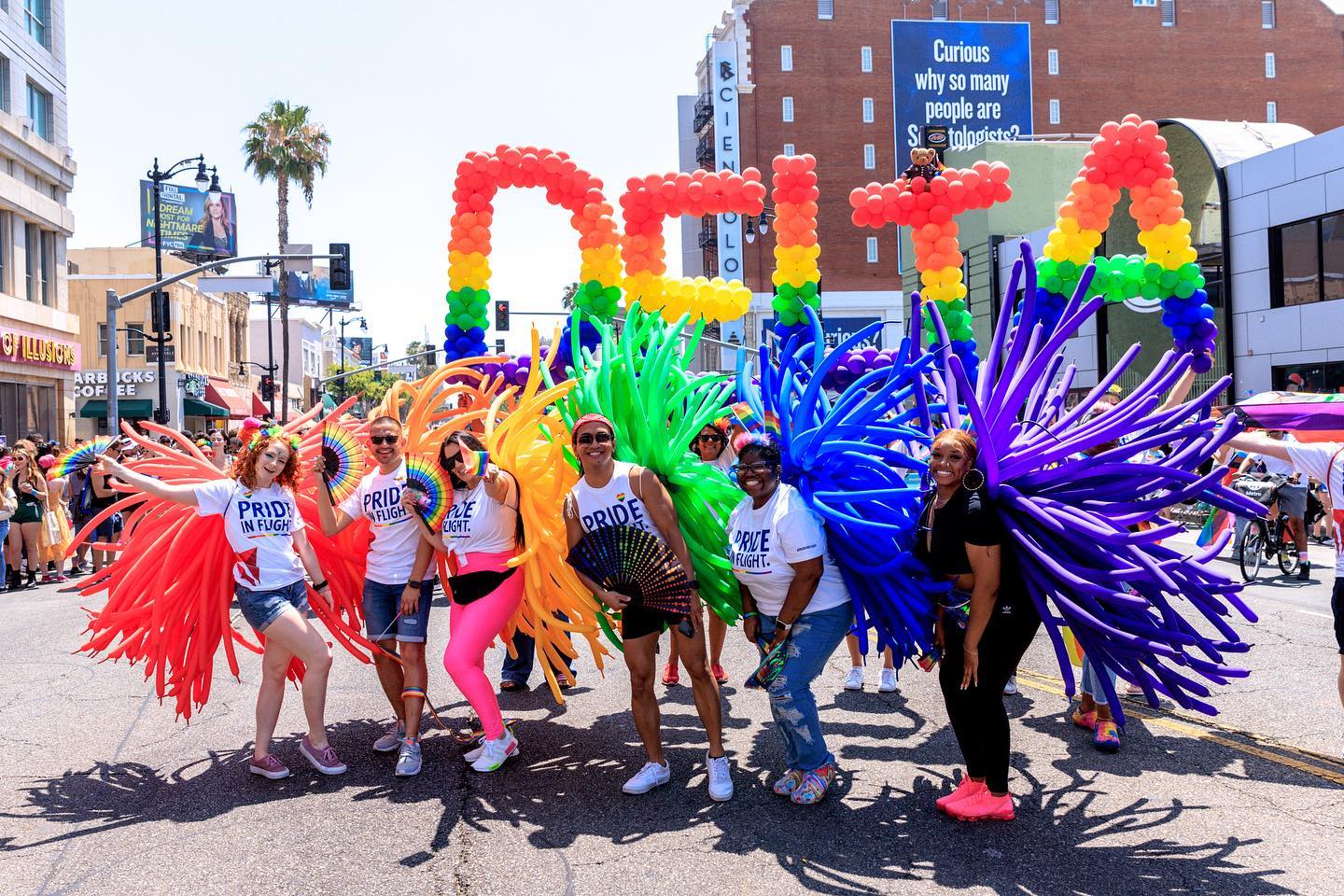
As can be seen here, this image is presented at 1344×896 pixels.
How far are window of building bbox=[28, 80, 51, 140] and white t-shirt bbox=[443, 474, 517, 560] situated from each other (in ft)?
92.7

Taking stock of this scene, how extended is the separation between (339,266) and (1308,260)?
20.0 metres

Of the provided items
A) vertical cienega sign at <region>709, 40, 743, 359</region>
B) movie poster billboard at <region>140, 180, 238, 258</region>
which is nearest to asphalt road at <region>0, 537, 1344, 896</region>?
vertical cienega sign at <region>709, 40, 743, 359</region>

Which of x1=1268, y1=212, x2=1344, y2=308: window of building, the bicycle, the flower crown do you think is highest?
x1=1268, y1=212, x2=1344, y2=308: window of building

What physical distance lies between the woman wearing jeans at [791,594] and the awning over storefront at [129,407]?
39.6 m

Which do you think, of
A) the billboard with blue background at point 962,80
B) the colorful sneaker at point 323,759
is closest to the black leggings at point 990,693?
the colorful sneaker at point 323,759

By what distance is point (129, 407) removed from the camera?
136 ft

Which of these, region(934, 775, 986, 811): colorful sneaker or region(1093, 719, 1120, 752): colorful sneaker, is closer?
region(934, 775, 986, 811): colorful sneaker

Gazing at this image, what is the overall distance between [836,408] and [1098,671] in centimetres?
160

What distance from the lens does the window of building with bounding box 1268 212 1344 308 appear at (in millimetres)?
20594

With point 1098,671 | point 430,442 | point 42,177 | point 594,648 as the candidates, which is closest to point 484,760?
point 594,648

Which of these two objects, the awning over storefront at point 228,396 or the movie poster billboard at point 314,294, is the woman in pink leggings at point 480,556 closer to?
the awning over storefront at point 228,396

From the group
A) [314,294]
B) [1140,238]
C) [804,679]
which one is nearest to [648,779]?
[804,679]

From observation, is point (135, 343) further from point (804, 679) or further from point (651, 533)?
point (804, 679)

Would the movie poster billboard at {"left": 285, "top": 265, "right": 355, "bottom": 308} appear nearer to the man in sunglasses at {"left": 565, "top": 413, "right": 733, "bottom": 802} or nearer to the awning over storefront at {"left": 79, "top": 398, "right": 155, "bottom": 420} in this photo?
the awning over storefront at {"left": 79, "top": 398, "right": 155, "bottom": 420}
